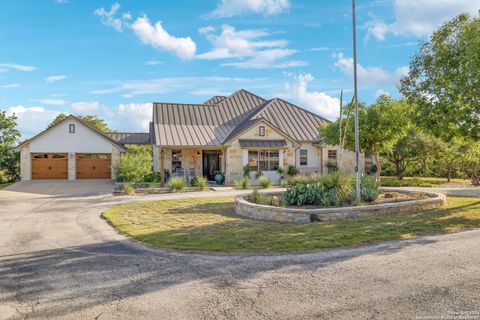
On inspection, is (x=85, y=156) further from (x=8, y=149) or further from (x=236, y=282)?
(x=236, y=282)

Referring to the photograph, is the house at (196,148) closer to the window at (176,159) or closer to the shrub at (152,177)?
the window at (176,159)

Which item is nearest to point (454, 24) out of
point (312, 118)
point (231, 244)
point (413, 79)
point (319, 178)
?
point (413, 79)

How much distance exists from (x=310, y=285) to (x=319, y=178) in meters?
9.28

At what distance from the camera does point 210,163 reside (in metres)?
32.2

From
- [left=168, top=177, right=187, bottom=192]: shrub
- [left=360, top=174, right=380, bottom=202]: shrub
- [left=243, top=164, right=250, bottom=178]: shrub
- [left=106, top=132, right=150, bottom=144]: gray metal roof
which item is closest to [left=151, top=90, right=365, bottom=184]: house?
[left=243, top=164, right=250, bottom=178]: shrub

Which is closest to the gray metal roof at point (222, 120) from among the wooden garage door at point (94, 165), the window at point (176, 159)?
the window at point (176, 159)

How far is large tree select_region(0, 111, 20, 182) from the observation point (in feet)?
111

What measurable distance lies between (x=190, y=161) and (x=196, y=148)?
6.20ft

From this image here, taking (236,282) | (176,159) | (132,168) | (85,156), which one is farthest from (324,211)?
(85,156)

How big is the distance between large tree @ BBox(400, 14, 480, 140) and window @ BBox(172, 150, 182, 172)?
19.7 m

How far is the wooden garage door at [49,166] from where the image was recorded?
3038cm

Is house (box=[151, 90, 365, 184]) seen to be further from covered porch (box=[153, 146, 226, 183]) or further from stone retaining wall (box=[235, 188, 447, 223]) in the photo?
stone retaining wall (box=[235, 188, 447, 223])

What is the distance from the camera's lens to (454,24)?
14.2m

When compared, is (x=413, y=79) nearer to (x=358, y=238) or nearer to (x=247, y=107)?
(x=358, y=238)
